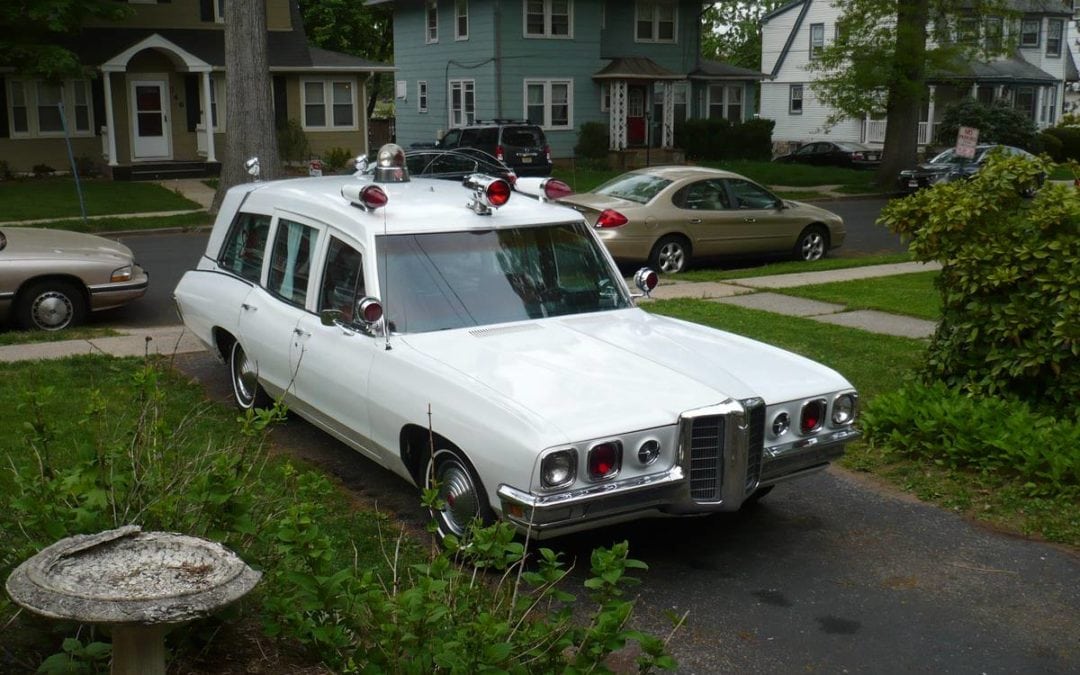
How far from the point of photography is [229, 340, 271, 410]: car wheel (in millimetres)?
7902

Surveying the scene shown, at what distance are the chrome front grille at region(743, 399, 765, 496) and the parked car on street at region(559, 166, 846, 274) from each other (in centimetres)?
952

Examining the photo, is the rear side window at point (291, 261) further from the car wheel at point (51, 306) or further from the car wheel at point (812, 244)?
the car wheel at point (812, 244)

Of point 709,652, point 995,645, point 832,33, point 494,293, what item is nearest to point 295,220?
point 494,293

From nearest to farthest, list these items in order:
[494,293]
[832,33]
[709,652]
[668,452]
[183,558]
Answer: [183,558], [709,652], [668,452], [494,293], [832,33]

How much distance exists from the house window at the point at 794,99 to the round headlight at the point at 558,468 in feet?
165

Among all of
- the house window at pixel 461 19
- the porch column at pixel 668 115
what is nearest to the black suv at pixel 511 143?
the house window at pixel 461 19

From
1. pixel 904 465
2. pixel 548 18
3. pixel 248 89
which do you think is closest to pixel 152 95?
pixel 248 89

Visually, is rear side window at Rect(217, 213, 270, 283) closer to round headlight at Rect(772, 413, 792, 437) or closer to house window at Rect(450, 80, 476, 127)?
round headlight at Rect(772, 413, 792, 437)

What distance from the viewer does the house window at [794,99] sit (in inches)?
2089

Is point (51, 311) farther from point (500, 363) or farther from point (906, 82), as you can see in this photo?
point (906, 82)

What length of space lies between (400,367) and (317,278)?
4.30 feet

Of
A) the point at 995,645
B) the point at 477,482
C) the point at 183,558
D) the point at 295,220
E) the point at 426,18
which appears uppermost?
the point at 426,18

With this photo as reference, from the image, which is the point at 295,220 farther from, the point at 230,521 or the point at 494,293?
the point at 230,521

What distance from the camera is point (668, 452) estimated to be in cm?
537
